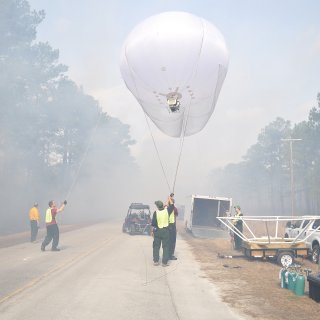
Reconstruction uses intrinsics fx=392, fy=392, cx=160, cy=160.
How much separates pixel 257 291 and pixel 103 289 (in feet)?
10.3

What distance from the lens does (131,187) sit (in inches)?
3551

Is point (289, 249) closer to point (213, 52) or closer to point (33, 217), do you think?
point (213, 52)

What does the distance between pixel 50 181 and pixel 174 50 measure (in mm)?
36190

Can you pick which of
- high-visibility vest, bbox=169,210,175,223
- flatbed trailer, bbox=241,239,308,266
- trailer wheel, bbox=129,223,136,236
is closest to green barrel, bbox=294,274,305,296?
flatbed trailer, bbox=241,239,308,266

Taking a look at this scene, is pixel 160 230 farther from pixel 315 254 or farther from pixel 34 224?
pixel 34 224

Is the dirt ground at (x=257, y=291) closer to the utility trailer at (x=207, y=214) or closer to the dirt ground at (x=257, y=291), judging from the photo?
the dirt ground at (x=257, y=291)

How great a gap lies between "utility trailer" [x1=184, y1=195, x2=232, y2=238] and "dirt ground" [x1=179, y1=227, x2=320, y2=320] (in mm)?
9123

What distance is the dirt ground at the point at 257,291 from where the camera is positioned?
251 inches

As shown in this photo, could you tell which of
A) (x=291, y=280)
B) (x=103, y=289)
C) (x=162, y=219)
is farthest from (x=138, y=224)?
(x=291, y=280)

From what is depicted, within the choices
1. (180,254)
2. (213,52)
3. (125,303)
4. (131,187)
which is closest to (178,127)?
(213,52)

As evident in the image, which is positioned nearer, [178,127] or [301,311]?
[301,311]

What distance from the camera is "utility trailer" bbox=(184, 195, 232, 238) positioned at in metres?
22.7

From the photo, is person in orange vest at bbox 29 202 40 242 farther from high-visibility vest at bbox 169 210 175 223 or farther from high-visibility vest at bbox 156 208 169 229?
high-visibility vest at bbox 156 208 169 229

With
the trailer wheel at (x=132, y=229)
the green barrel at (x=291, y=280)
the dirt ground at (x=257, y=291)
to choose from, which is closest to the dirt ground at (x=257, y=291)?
the dirt ground at (x=257, y=291)
